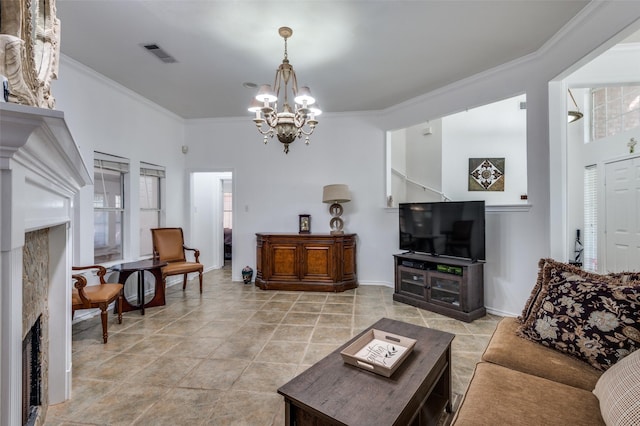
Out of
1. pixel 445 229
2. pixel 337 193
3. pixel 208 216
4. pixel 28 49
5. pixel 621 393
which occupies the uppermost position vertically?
pixel 28 49

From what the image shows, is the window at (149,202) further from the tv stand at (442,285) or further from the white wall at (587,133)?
the white wall at (587,133)

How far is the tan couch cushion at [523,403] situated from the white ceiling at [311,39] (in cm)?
265

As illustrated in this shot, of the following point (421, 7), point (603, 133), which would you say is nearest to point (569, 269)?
point (421, 7)

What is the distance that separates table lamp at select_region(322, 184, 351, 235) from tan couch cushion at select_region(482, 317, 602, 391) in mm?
3034

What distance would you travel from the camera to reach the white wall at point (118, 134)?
3254 mm

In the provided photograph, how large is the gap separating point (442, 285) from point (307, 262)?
6.45 feet

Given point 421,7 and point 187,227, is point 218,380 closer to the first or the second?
point 421,7

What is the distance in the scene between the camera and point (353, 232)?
492 centimetres

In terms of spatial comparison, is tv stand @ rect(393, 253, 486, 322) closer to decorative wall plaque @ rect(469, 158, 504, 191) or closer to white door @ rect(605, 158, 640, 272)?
decorative wall plaque @ rect(469, 158, 504, 191)

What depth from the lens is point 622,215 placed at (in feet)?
13.7

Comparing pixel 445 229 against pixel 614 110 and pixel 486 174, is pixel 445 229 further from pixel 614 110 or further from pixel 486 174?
pixel 614 110

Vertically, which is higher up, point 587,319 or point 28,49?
point 28,49

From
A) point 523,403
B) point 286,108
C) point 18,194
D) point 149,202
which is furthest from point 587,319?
point 149,202

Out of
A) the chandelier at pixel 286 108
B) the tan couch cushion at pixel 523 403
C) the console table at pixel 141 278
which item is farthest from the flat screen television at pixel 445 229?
the console table at pixel 141 278
